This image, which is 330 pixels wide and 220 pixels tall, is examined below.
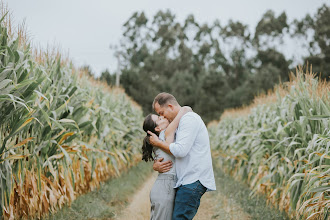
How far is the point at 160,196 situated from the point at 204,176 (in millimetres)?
442

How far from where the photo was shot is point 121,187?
7.97 m

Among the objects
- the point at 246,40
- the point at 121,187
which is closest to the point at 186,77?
the point at 246,40

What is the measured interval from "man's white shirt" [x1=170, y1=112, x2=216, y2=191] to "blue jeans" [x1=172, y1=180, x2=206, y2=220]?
48 millimetres

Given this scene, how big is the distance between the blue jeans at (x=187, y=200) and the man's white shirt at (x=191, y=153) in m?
0.05

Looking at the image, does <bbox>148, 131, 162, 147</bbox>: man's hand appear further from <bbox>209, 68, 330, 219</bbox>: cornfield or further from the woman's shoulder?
<bbox>209, 68, 330, 219</bbox>: cornfield

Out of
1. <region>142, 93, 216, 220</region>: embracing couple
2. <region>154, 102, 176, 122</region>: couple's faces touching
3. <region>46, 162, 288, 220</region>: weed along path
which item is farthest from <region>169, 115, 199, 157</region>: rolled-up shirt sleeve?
<region>46, 162, 288, 220</region>: weed along path

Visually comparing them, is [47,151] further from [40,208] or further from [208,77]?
[208,77]

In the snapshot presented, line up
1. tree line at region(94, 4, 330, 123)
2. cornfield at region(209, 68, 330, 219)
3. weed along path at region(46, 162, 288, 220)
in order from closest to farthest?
cornfield at region(209, 68, 330, 219), weed along path at region(46, 162, 288, 220), tree line at region(94, 4, 330, 123)

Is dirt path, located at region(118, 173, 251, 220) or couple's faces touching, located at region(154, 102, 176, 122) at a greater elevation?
couple's faces touching, located at region(154, 102, 176, 122)

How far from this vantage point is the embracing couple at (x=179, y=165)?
10.5 feet

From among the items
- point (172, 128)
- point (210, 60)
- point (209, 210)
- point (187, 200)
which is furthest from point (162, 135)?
point (210, 60)

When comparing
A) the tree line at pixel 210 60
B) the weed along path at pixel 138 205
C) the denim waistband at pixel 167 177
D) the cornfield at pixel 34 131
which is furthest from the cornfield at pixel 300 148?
the tree line at pixel 210 60

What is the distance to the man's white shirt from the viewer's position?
10.4 ft

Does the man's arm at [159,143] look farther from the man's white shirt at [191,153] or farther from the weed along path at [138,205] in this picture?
the weed along path at [138,205]
